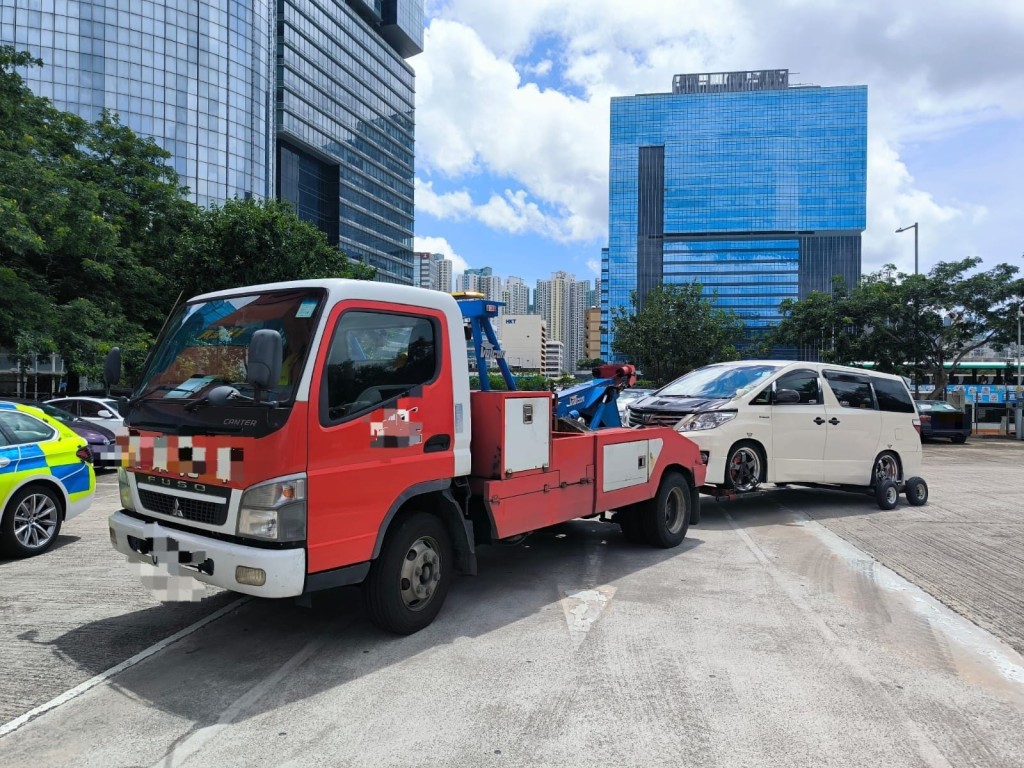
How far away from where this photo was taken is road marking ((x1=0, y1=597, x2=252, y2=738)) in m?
3.49

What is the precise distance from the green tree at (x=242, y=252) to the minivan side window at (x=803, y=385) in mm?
15633

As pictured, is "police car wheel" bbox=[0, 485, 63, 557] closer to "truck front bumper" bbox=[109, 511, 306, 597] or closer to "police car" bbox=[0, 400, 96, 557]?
"police car" bbox=[0, 400, 96, 557]

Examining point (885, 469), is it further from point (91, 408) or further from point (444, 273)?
point (444, 273)

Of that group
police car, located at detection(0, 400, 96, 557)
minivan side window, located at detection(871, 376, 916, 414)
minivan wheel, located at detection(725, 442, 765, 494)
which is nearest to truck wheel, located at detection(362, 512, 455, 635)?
police car, located at detection(0, 400, 96, 557)

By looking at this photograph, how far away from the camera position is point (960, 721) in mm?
3557

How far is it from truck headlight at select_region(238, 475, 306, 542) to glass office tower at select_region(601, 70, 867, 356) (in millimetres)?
127656

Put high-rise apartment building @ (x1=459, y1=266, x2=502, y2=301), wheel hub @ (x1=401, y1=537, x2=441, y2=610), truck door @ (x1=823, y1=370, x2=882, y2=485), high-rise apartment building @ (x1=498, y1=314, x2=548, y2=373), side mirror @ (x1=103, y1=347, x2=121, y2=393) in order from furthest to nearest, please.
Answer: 1. high-rise apartment building @ (x1=459, y1=266, x2=502, y2=301)
2. truck door @ (x1=823, y1=370, x2=882, y2=485)
3. high-rise apartment building @ (x1=498, y1=314, x2=548, y2=373)
4. side mirror @ (x1=103, y1=347, x2=121, y2=393)
5. wheel hub @ (x1=401, y1=537, x2=441, y2=610)

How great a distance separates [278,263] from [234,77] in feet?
188

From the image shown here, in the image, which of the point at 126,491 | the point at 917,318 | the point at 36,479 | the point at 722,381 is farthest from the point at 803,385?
the point at 917,318

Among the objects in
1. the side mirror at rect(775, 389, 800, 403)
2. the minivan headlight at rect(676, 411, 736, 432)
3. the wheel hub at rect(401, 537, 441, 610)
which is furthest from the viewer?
the side mirror at rect(775, 389, 800, 403)

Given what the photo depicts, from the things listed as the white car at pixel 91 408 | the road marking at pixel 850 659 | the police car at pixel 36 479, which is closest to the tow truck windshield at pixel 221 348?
the police car at pixel 36 479

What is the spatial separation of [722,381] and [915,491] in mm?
3637

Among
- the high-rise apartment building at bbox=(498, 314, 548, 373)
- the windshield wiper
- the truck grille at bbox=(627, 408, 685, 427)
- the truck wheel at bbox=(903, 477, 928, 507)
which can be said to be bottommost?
the truck wheel at bbox=(903, 477, 928, 507)

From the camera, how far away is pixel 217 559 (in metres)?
3.91
